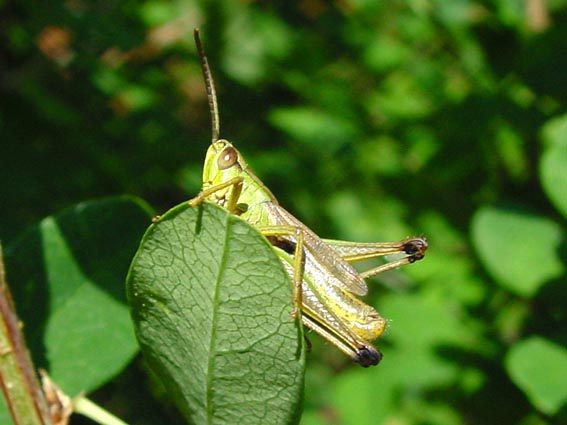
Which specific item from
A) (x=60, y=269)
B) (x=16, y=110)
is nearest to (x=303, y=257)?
(x=60, y=269)

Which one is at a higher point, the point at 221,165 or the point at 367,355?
the point at 221,165

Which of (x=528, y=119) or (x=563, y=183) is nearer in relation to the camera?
(x=563, y=183)

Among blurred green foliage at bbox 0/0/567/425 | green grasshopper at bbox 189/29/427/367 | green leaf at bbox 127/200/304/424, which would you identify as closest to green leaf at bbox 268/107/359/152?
blurred green foliage at bbox 0/0/567/425

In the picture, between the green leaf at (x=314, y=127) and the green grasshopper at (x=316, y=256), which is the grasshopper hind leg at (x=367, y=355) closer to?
the green grasshopper at (x=316, y=256)

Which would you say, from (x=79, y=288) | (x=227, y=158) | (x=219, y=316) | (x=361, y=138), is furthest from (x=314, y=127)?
(x=219, y=316)

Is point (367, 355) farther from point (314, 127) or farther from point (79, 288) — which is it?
point (314, 127)

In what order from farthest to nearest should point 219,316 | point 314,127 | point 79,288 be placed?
point 314,127, point 79,288, point 219,316

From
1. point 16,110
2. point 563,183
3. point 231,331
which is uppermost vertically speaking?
point 16,110

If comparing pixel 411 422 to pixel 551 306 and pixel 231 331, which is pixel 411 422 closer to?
pixel 551 306
